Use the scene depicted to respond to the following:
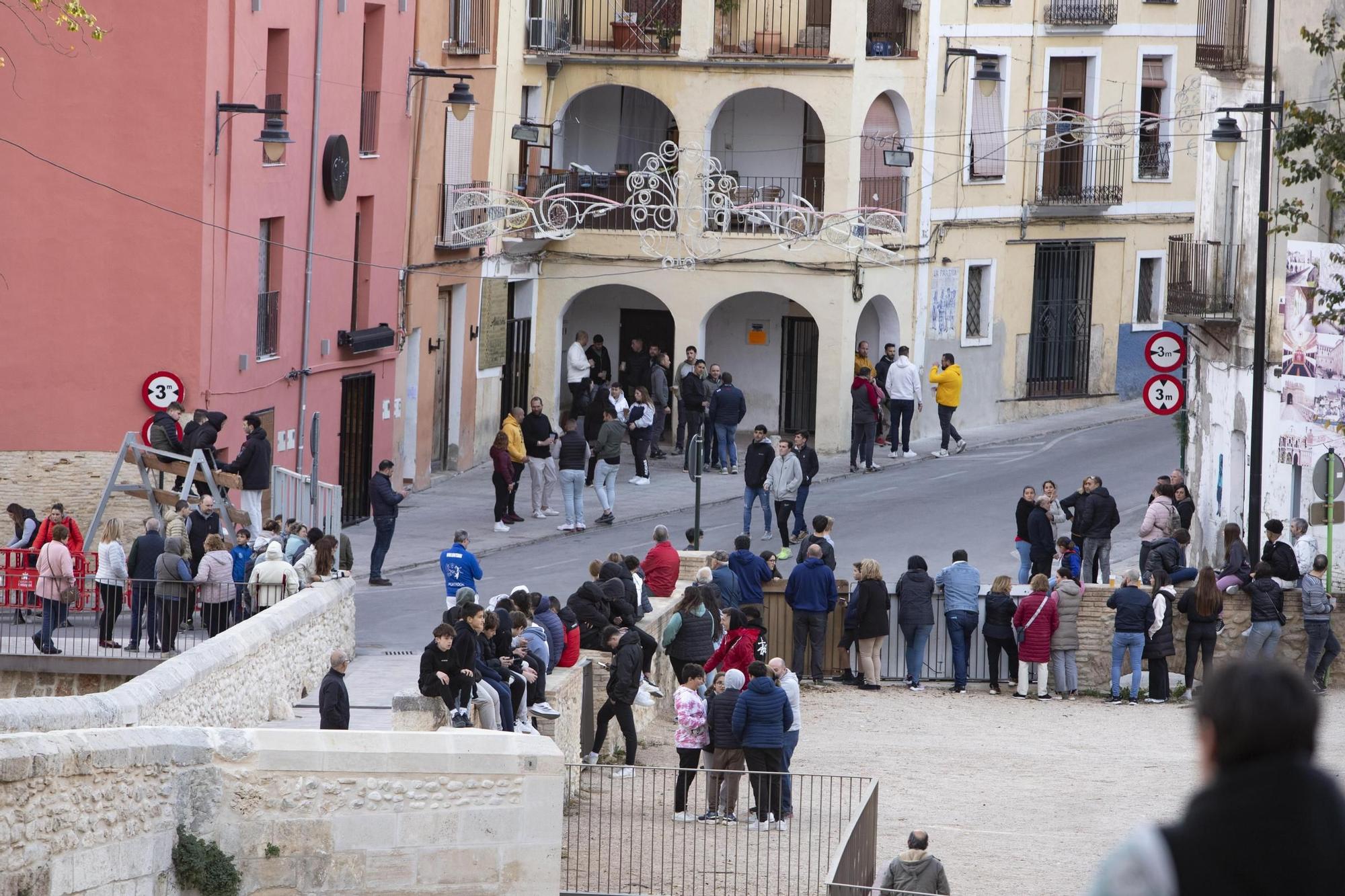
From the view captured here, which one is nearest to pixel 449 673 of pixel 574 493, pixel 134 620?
pixel 134 620

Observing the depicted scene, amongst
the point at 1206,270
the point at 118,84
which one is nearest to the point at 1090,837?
the point at 1206,270

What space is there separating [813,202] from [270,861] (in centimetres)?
2453

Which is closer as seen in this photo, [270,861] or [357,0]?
[270,861]

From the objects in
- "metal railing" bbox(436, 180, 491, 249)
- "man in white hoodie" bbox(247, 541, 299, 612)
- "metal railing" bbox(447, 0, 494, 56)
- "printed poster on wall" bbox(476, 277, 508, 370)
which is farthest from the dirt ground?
"metal railing" bbox(447, 0, 494, 56)

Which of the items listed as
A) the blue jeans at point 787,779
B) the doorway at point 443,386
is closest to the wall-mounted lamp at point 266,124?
the doorway at point 443,386

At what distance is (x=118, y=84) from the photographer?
81.0 feet

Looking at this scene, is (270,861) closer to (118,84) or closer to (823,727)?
(823,727)

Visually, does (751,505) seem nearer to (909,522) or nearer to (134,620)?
(909,522)

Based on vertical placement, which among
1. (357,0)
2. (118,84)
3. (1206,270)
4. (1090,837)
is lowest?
(1090,837)

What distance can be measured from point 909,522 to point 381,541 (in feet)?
27.1

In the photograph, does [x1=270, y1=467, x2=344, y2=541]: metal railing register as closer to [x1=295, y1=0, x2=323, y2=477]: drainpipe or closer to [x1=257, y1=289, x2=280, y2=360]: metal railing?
[x1=257, y1=289, x2=280, y2=360]: metal railing

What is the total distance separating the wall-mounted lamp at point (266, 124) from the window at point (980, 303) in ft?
51.6

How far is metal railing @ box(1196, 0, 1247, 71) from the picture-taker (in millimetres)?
25625

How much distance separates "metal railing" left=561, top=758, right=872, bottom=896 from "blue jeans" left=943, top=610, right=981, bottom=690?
489 centimetres
